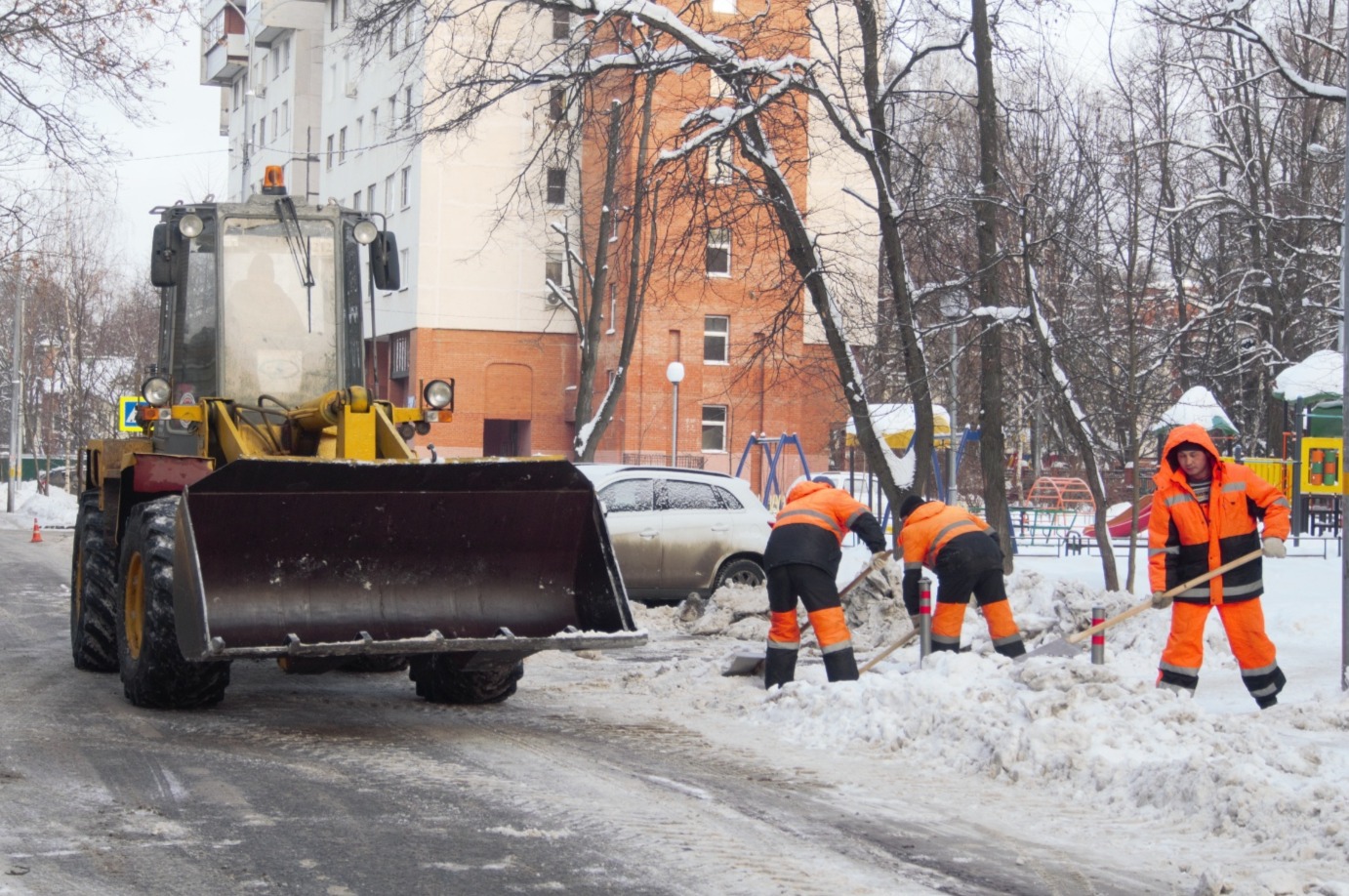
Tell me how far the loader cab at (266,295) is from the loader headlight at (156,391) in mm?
123

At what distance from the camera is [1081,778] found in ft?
24.4

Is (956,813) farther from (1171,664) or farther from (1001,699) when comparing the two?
(1171,664)

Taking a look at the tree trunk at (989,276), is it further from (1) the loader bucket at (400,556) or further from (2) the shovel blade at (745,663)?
(1) the loader bucket at (400,556)

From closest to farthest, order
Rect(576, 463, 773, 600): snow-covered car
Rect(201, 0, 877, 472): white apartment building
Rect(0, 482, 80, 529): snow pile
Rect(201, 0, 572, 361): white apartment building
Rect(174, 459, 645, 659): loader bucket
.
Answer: Rect(174, 459, 645, 659): loader bucket → Rect(576, 463, 773, 600): snow-covered car → Rect(0, 482, 80, 529): snow pile → Rect(201, 0, 877, 472): white apartment building → Rect(201, 0, 572, 361): white apartment building

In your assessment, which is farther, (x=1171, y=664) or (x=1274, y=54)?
(x=1274, y=54)

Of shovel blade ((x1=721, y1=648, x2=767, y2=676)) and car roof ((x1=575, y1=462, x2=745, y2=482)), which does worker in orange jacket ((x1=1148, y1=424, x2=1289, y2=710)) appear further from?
car roof ((x1=575, y1=462, x2=745, y2=482))

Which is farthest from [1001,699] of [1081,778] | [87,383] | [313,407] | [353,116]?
[353,116]

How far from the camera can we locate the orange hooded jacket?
9164 millimetres

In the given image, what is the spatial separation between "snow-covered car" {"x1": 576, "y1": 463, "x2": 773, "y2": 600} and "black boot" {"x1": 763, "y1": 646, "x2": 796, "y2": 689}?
5427mm

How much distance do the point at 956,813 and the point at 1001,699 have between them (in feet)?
5.26

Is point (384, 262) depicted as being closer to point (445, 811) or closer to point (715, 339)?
point (445, 811)

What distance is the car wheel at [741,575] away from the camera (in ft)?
52.4

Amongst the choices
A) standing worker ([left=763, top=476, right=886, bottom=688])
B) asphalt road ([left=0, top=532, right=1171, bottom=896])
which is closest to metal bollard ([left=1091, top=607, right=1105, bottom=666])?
standing worker ([left=763, top=476, right=886, bottom=688])

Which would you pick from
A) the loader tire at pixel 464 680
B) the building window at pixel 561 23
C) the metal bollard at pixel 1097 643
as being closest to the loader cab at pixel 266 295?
the loader tire at pixel 464 680
